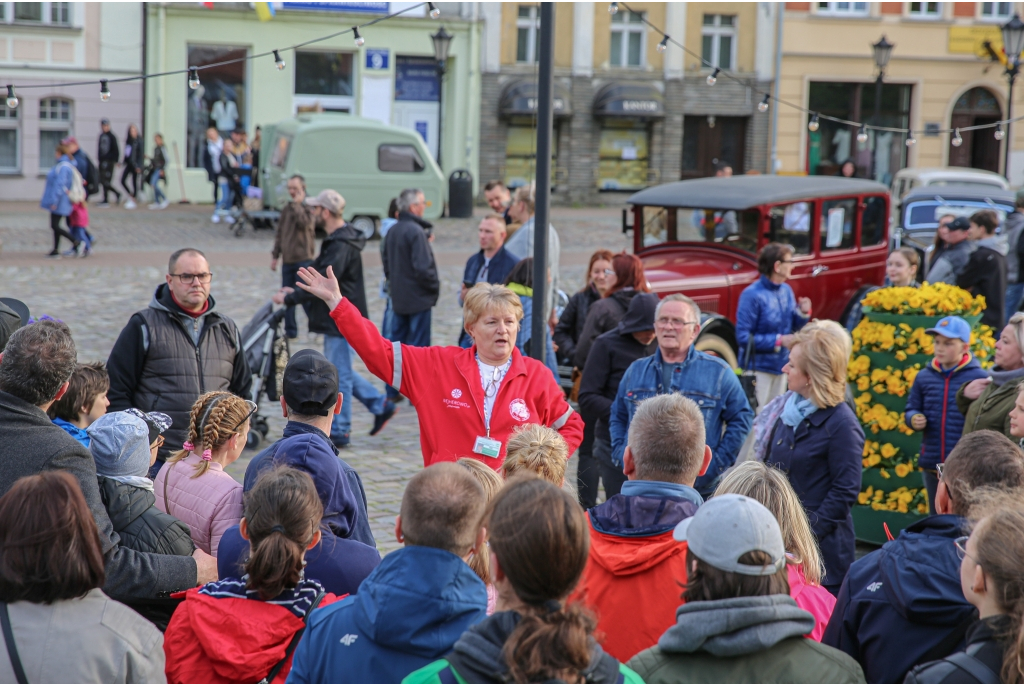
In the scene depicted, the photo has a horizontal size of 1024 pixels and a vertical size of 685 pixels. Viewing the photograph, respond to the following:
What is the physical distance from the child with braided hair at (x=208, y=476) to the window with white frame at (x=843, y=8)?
29125mm

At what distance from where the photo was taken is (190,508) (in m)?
3.92

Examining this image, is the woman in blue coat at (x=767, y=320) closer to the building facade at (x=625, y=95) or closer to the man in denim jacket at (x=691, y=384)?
the man in denim jacket at (x=691, y=384)

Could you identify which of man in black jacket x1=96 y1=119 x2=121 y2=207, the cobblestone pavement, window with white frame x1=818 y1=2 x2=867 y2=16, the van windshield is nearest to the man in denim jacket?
the cobblestone pavement

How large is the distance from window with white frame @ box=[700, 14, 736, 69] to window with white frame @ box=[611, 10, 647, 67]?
1.71m

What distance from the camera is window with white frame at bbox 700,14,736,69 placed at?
99.8 ft

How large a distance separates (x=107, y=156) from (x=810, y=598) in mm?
24428

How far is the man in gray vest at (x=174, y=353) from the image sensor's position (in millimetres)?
5391

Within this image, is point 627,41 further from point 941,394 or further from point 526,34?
point 941,394

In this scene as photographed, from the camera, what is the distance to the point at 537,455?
12.4 feet

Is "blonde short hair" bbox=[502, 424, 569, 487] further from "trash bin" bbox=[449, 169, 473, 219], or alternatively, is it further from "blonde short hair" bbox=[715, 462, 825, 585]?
"trash bin" bbox=[449, 169, 473, 219]

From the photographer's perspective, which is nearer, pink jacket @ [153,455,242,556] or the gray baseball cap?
the gray baseball cap

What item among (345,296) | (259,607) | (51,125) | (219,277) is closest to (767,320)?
(345,296)

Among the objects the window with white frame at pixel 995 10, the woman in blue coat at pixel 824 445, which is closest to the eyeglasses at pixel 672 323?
the woman in blue coat at pixel 824 445

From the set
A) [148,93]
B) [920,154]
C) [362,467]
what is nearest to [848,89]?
[920,154]
